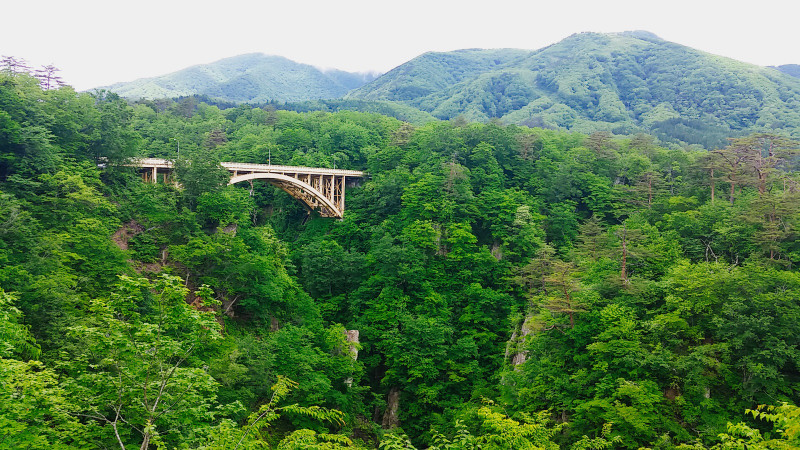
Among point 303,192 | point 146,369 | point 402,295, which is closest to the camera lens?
point 146,369

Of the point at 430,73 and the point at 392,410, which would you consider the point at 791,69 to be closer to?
the point at 430,73

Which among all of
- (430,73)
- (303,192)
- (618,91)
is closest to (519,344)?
(303,192)

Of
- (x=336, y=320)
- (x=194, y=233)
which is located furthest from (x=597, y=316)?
(x=194, y=233)

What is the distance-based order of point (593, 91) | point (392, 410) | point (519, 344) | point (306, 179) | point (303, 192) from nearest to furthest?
point (519, 344) → point (392, 410) → point (303, 192) → point (306, 179) → point (593, 91)

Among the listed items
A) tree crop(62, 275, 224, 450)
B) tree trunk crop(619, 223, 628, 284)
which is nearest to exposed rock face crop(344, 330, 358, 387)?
tree trunk crop(619, 223, 628, 284)

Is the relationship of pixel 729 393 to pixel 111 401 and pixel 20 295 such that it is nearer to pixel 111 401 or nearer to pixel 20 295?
pixel 111 401

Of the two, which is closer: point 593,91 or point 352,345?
point 352,345

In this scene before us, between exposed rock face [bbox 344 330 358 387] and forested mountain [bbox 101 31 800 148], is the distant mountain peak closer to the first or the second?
forested mountain [bbox 101 31 800 148]
